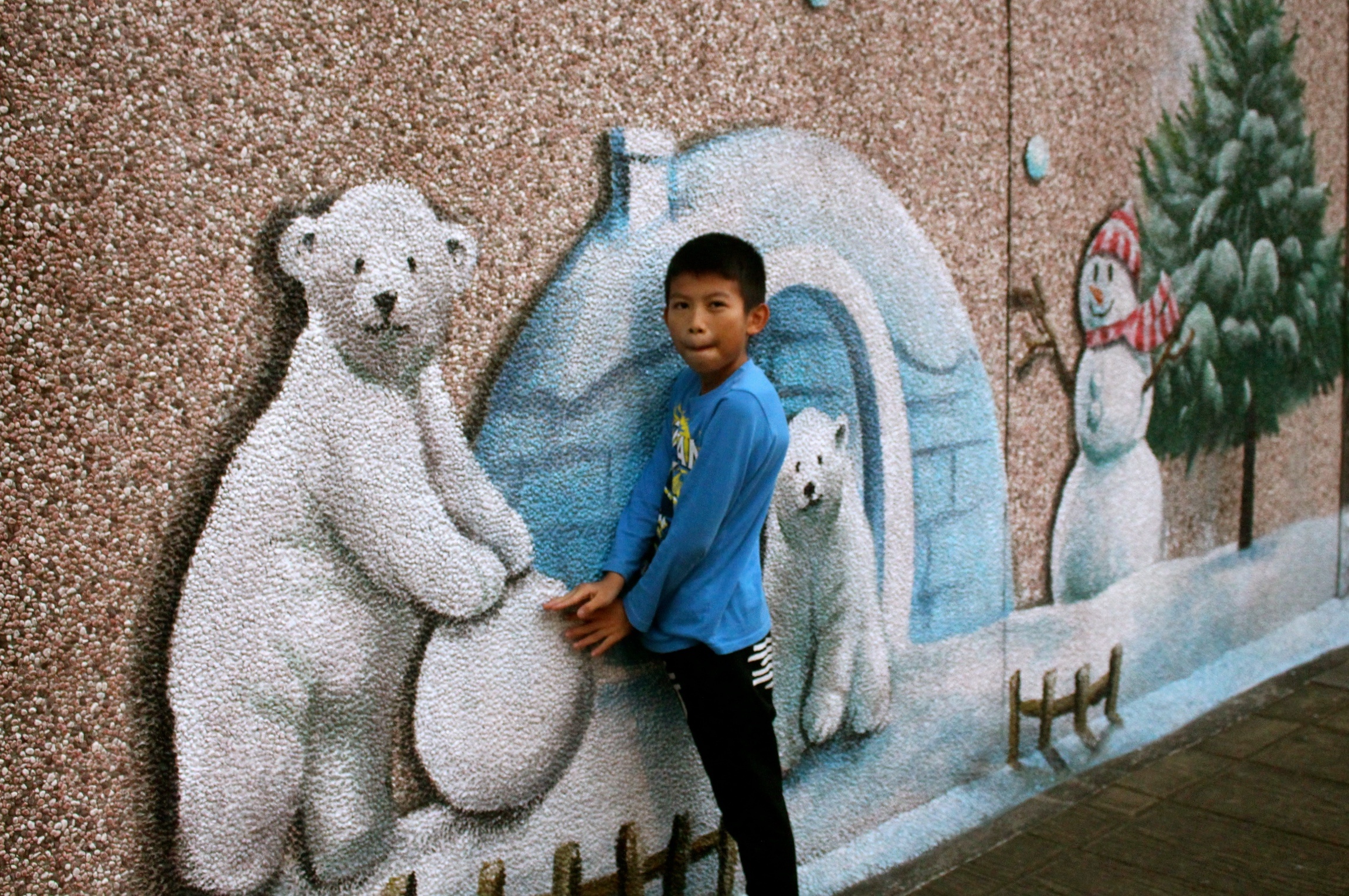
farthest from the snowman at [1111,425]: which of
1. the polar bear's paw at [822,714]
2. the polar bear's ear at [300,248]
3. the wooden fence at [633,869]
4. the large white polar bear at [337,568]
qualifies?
the polar bear's ear at [300,248]

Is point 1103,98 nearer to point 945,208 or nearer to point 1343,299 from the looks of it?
point 945,208

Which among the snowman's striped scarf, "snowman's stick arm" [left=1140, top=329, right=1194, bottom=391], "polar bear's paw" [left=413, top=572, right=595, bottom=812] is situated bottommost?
"polar bear's paw" [left=413, top=572, right=595, bottom=812]

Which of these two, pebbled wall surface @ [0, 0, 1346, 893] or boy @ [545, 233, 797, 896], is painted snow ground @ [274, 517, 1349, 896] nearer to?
boy @ [545, 233, 797, 896]

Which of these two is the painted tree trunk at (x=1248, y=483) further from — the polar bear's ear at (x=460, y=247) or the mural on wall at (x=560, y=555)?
the polar bear's ear at (x=460, y=247)

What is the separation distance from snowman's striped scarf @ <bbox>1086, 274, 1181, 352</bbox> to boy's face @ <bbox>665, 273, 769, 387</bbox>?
6.35 ft

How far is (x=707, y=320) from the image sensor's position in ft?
7.07

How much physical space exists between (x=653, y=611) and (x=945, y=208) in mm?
1609

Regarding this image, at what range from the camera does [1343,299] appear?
4961 mm

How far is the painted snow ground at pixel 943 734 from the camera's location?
7.63ft

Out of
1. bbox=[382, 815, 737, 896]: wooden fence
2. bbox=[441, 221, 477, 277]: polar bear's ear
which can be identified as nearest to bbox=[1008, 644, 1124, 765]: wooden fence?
bbox=[382, 815, 737, 896]: wooden fence

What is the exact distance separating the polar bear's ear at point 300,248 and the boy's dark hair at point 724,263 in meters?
0.71

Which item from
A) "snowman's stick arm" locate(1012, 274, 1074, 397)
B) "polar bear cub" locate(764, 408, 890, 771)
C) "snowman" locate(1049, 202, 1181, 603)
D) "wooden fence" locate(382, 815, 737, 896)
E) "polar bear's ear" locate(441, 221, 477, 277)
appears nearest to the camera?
"polar bear's ear" locate(441, 221, 477, 277)

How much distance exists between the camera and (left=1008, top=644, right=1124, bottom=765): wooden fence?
3.48m

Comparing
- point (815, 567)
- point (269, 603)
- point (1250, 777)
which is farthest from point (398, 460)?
point (1250, 777)
